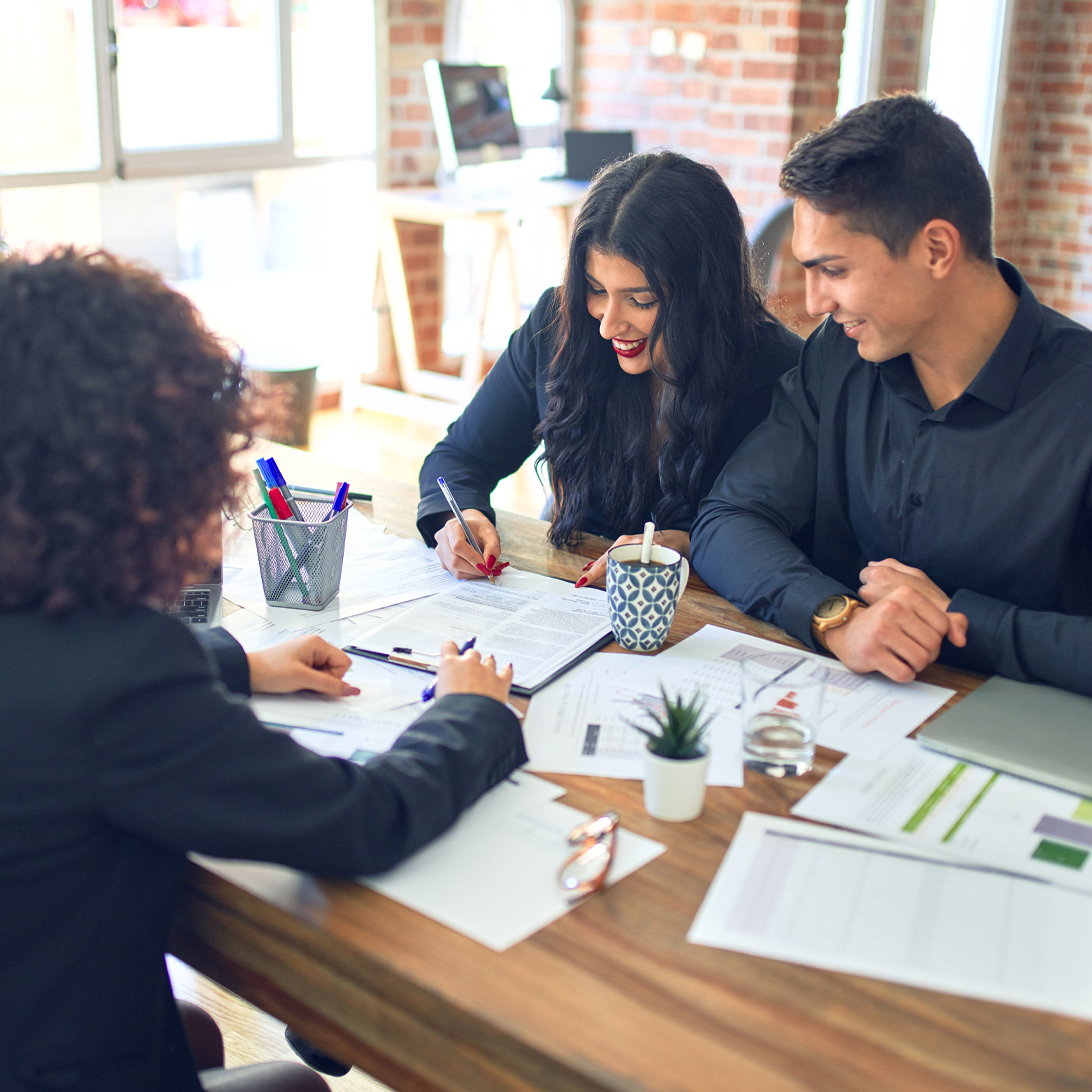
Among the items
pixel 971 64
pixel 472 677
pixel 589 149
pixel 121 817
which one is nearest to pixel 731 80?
pixel 589 149

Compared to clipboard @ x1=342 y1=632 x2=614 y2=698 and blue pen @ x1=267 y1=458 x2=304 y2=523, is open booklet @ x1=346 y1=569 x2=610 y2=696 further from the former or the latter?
blue pen @ x1=267 y1=458 x2=304 y2=523

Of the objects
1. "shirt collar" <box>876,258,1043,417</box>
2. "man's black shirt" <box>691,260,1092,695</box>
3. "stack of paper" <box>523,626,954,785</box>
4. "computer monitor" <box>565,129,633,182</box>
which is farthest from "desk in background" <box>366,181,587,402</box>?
"stack of paper" <box>523,626,954,785</box>

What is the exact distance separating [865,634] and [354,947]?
2.18 feet

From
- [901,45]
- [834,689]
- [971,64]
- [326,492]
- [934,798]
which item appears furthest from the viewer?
[971,64]

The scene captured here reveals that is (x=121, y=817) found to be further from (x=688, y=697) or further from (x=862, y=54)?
(x=862, y=54)

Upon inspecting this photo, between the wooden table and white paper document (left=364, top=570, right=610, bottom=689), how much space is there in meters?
0.34

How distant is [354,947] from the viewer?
0.81 meters

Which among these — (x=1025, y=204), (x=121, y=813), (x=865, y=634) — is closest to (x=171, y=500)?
(x=121, y=813)

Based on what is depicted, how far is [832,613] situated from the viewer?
1.32 meters

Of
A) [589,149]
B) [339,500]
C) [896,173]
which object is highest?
[589,149]

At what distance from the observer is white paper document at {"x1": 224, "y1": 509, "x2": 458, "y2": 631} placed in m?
1.40

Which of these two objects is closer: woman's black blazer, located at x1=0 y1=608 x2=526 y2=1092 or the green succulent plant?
woman's black blazer, located at x1=0 y1=608 x2=526 y2=1092

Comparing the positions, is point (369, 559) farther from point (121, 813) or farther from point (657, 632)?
point (121, 813)

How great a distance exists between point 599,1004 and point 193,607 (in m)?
0.79
